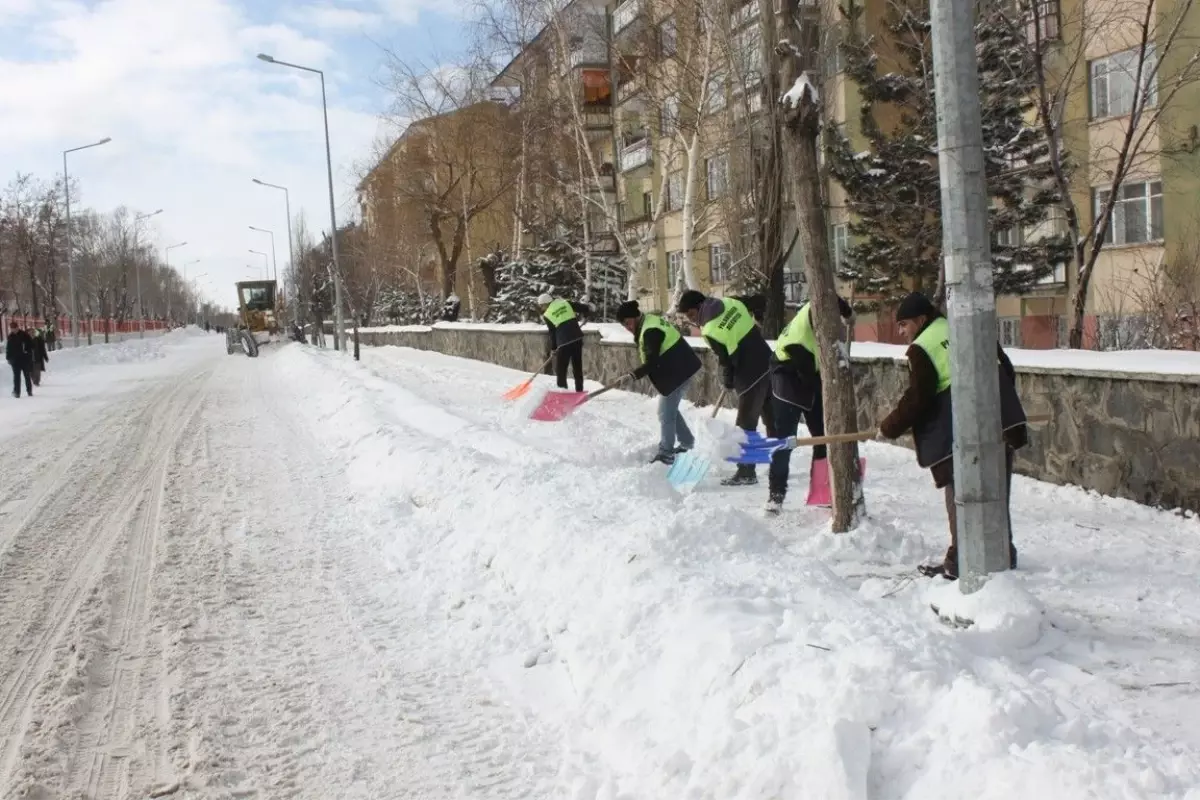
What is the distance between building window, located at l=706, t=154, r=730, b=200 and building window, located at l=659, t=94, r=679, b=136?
0.98 metres

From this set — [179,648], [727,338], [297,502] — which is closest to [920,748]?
[179,648]

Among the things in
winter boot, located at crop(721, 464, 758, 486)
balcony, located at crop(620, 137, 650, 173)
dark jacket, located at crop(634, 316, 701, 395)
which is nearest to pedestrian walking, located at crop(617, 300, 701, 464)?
dark jacket, located at crop(634, 316, 701, 395)

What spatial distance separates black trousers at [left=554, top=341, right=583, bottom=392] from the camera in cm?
1424

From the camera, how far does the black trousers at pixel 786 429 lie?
714 centimetres

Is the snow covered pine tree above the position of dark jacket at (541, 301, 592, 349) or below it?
above

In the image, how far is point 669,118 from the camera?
18.9m

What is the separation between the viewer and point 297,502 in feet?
27.4

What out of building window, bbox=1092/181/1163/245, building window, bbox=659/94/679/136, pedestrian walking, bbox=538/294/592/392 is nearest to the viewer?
pedestrian walking, bbox=538/294/592/392

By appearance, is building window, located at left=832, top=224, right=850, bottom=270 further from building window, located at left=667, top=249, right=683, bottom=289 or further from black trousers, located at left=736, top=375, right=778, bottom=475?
black trousers, located at left=736, top=375, right=778, bottom=475

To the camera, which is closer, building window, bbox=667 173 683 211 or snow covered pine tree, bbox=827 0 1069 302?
snow covered pine tree, bbox=827 0 1069 302

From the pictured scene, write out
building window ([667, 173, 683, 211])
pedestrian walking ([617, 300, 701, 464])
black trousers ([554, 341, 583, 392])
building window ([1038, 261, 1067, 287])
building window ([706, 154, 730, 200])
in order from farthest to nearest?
building window ([667, 173, 683, 211]), building window ([1038, 261, 1067, 287]), building window ([706, 154, 730, 200]), black trousers ([554, 341, 583, 392]), pedestrian walking ([617, 300, 701, 464])

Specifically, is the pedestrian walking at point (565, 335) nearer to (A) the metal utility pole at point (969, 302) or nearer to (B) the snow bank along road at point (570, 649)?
(B) the snow bank along road at point (570, 649)

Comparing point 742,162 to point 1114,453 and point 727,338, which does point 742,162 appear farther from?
point 1114,453

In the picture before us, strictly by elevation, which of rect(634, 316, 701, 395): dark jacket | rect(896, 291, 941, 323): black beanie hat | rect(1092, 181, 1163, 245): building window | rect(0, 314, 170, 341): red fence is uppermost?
rect(0, 314, 170, 341): red fence
